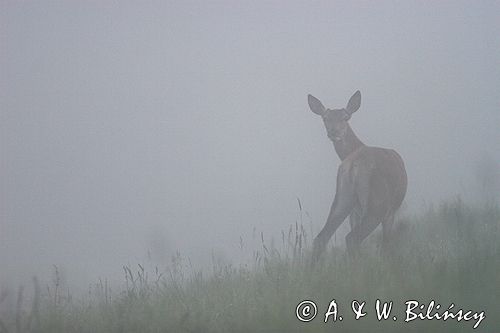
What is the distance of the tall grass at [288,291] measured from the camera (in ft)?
14.1

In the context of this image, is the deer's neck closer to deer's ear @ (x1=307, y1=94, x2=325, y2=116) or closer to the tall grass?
deer's ear @ (x1=307, y1=94, x2=325, y2=116)

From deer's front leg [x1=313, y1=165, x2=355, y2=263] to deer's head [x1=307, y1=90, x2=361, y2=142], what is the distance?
0.43 m

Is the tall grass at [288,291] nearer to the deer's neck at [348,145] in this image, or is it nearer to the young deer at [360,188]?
the young deer at [360,188]

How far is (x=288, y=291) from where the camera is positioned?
442 cm

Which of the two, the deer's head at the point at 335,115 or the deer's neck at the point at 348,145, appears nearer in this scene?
the deer's head at the point at 335,115

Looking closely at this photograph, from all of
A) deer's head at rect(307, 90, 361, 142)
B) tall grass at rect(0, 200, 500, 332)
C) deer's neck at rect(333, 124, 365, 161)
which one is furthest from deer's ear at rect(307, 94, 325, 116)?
tall grass at rect(0, 200, 500, 332)

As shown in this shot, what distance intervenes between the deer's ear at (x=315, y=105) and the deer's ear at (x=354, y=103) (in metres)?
0.20

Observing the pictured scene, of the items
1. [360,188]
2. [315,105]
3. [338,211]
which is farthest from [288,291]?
[315,105]

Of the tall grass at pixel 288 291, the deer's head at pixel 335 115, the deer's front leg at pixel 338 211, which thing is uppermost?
the deer's head at pixel 335 115

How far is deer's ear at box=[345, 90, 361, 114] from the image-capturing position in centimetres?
537

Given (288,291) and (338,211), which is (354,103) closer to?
(338,211)

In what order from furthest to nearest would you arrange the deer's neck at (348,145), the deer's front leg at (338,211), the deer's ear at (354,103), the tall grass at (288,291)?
the deer's neck at (348,145) → the deer's ear at (354,103) → the deer's front leg at (338,211) → the tall grass at (288,291)

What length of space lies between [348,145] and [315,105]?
1.71ft

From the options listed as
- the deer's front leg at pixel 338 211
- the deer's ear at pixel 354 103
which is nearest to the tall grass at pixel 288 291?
the deer's front leg at pixel 338 211
